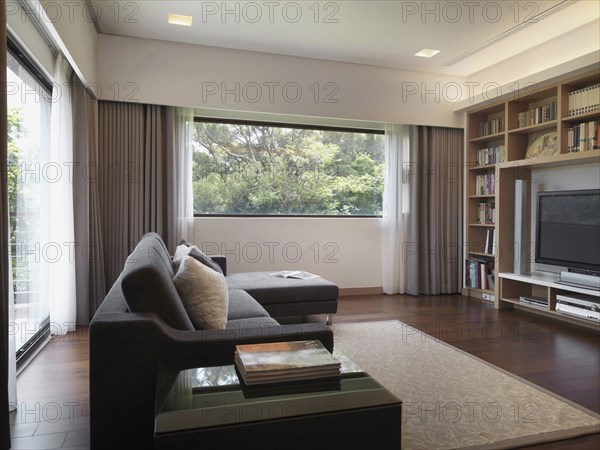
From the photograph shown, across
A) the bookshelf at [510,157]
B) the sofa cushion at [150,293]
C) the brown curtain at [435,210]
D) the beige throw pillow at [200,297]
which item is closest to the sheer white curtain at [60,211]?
the beige throw pillow at [200,297]

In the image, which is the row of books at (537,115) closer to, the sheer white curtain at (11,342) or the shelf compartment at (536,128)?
the shelf compartment at (536,128)

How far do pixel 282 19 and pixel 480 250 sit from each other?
369 centimetres

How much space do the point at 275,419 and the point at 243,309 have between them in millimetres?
1573

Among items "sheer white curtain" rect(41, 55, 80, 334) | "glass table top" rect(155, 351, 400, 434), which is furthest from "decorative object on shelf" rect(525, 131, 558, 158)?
"sheer white curtain" rect(41, 55, 80, 334)

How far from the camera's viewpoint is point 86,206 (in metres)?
3.81

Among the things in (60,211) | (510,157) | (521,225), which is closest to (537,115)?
(510,157)

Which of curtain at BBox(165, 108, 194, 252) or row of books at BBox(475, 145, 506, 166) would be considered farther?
row of books at BBox(475, 145, 506, 166)

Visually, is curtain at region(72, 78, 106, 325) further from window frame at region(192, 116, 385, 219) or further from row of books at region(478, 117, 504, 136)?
row of books at region(478, 117, 504, 136)

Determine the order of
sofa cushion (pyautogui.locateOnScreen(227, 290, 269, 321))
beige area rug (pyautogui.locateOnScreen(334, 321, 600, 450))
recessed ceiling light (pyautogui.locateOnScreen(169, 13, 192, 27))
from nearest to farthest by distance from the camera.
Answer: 1. beige area rug (pyautogui.locateOnScreen(334, 321, 600, 450))
2. sofa cushion (pyautogui.locateOnScreen(227, 290, 269, 321))
3. recessed ceiling light (pyautogui.locateOnScreen(169, 13, 192, 27))

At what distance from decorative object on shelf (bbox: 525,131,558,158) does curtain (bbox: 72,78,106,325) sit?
4497 mm

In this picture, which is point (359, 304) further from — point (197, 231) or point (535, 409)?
point (535, 409)

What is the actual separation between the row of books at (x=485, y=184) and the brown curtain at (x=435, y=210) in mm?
294

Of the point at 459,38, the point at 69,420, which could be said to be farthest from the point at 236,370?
the point at 459,38

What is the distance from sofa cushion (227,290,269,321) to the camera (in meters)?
2.66
